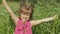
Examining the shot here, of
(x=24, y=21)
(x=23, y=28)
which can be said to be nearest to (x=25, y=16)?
(x=24, y=21)

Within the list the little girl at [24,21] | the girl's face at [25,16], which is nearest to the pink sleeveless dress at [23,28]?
the little girl at [24,21]

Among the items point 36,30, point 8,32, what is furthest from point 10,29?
point 36,30

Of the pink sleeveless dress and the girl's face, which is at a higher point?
the girl's face

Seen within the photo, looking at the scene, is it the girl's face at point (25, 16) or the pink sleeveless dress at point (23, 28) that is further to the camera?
the pink sleeveless dress at point (23, 28)

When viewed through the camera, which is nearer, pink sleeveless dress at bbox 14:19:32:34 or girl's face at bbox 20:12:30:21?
girl's face at bbox 20:12:30:21

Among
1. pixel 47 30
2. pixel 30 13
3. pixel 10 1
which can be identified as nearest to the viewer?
pixel 30 13

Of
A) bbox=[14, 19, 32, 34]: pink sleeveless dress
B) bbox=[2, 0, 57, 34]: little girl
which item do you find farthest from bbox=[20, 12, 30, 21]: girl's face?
bbox=[14, 19, 32, 34]: pink sleeveless dress

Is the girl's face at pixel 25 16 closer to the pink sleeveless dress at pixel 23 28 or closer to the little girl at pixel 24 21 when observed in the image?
the little girl at pixel 24 21

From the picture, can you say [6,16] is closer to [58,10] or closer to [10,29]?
[10,29]

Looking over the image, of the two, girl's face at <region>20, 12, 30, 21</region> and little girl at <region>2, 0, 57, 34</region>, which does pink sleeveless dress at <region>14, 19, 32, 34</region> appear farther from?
girl's face at <region>20, 12, 30, 21</region>

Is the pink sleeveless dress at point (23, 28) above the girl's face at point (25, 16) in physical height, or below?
below

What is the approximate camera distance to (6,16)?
625 cm

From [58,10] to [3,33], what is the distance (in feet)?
4.01

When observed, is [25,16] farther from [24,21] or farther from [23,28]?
[23,28]
